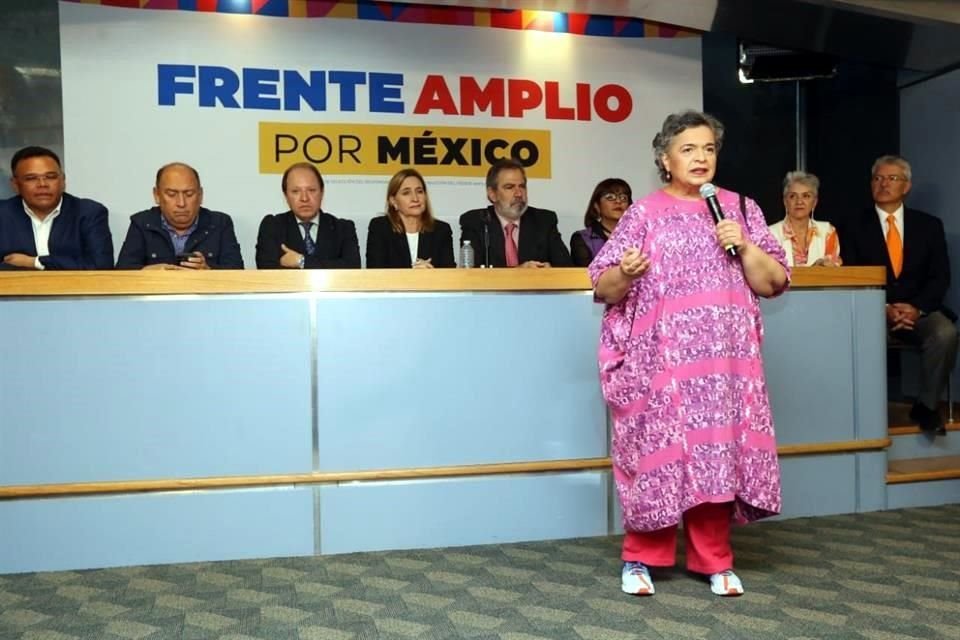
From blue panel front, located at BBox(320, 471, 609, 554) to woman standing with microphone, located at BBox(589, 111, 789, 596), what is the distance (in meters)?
0.68

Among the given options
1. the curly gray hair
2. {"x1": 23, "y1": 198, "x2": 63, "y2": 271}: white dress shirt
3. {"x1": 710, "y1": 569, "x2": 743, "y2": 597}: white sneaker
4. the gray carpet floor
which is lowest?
the gray carpet floor

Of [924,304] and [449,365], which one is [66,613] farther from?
[924,304]

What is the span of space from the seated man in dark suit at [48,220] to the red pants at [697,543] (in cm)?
263

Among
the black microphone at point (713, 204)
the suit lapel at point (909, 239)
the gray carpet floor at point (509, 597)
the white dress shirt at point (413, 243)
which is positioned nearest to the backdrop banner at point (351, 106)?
the white dress shirt at point (413, 243)

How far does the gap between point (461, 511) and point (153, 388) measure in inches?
46.0

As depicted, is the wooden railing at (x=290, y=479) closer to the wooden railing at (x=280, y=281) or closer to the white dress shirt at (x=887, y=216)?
the wooden railing at (x=280, y=281)

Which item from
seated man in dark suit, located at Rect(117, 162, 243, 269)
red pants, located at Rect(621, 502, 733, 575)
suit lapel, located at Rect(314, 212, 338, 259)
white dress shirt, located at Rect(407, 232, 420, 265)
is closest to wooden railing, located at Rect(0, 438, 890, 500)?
red pants, located at Rect(621, 502, 733, 575)

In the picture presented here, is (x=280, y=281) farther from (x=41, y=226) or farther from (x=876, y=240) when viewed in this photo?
(x=876, y=240)

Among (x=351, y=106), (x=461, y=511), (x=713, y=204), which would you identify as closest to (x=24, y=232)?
(x=351, y=106)

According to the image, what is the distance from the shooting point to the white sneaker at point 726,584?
8.97 feet

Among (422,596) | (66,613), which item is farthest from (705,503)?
(66,613)

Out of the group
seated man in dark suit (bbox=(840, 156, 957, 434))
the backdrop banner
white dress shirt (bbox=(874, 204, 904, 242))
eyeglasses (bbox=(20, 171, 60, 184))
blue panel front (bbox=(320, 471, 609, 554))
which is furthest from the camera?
the backdrop banner

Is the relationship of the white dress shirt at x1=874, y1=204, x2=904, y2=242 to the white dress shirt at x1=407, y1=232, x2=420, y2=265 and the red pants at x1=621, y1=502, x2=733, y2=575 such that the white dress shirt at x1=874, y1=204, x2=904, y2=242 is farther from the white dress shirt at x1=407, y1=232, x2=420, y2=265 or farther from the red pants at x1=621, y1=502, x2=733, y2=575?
the red pants at x1=621, y1=502, x2=733, y2=575

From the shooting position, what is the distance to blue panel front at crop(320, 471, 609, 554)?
10.9 feet
